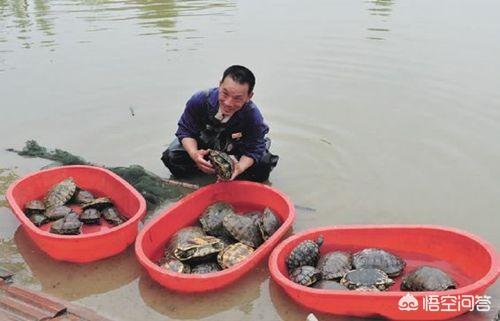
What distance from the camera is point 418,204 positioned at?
4410 millimetres

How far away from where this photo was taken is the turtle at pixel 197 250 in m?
3.35

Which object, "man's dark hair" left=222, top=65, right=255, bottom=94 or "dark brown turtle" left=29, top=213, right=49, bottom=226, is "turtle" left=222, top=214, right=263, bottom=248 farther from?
"dark brown turtle" left=29, top=213, right=49, bottom=226

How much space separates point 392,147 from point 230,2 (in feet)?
27.3

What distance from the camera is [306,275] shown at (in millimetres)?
3152

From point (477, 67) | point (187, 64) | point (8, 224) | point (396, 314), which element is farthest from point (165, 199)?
point (477, 67)

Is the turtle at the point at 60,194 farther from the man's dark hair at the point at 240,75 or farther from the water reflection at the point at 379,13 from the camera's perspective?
the water reflection at the point at 379,13

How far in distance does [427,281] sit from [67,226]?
8.07 feet

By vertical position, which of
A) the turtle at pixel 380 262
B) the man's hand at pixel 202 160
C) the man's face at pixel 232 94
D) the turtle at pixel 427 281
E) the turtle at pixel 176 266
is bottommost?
the turtle at pixel 176 266

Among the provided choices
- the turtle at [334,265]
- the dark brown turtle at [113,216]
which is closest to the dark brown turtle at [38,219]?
the dark brown turtle at [113,216]

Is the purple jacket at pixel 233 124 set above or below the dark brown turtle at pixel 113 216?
above

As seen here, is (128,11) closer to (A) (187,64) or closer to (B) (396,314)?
(A) (187,64)

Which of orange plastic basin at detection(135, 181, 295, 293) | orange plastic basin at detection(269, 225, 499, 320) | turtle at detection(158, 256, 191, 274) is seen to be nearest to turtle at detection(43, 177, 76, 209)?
orange plastic basin at detection(135, 181, 295, 293)

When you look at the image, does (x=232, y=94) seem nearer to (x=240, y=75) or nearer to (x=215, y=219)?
(x=240, y=75)

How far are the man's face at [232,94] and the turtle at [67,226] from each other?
140 centimetres
